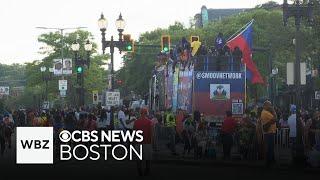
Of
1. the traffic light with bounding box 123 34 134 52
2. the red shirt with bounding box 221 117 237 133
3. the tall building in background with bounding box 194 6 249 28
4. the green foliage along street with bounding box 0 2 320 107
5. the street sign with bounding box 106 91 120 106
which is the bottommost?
the red shirt with bounding box 221 117 237 133

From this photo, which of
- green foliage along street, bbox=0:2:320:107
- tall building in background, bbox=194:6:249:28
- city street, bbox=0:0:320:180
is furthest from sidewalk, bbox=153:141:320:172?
tall building in background, bbox=194:6:249:28

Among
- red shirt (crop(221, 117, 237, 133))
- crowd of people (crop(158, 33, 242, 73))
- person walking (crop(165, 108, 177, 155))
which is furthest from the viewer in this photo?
crowd of people (crop(158, 33, 242, 73))

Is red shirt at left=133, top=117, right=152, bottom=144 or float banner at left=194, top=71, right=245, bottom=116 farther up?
float banner at left=194, top=71, right=245, bottom=116

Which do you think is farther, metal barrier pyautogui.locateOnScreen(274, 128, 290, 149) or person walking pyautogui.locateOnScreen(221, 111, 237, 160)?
metal barrier pyautogui.locateOnScreen(274, 128, 290, 149)

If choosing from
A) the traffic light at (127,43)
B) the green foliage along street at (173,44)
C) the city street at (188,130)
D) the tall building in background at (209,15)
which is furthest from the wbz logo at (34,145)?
the tall building in background at (209,15)

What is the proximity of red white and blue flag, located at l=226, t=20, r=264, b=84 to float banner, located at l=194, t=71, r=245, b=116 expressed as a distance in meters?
1.22

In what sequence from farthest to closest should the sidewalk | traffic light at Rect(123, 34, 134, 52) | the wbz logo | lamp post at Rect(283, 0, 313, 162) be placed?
traffic light at Rect(123, 34, 134, 52), lamp post at Rect(283, 0, 313, 162), the sidewalk, the wbz logo

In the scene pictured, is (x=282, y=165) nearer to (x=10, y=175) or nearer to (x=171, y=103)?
(x=10, y=175)

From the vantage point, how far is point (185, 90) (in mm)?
31609

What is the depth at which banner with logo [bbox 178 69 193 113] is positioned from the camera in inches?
1208

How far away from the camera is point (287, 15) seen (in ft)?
77.3

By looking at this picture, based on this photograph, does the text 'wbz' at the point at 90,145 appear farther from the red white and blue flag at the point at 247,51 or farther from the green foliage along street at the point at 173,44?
the green foliage along street at the point at 173,44

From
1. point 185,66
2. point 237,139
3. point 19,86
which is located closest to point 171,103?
point 185,66

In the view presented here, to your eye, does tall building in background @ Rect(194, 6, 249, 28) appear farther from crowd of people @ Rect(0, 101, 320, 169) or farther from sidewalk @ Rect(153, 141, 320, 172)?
sidewalk @ Rect(153, 141, 320, 172)
